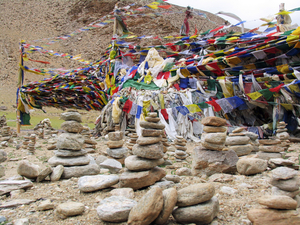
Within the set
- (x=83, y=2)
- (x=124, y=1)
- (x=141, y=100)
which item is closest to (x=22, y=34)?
(x=83, y=2)

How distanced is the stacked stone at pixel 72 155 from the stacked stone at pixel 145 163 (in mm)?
907

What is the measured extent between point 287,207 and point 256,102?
19.9 feet

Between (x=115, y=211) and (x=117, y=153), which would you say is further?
(x=117, y=153)

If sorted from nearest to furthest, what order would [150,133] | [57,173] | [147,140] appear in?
1. [147,140]
2. [150,133]
3. [57,173]

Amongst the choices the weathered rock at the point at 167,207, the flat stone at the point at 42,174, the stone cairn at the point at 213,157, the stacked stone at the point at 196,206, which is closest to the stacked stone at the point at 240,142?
the stone cairn at the point at 213,157

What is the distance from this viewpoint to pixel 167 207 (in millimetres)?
1885

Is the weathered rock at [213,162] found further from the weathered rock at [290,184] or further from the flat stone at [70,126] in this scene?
the flat stone at [70,126]

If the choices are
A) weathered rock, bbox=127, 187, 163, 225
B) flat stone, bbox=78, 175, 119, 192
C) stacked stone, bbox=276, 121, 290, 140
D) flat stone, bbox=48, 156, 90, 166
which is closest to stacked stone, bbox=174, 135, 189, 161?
flat stone, bbox=48, 156, 90, 166

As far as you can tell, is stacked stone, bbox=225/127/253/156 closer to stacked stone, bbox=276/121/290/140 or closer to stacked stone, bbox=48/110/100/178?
stacked stone, bbox=276/121/290/140

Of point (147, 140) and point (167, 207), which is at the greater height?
point (147, 140)

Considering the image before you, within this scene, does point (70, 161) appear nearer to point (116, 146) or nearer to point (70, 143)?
point (70, 143)

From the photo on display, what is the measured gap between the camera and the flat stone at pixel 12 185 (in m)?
2.73

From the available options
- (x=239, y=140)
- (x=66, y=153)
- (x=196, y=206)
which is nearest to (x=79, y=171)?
(x=66, y=153)

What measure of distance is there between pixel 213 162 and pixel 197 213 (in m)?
1.74
